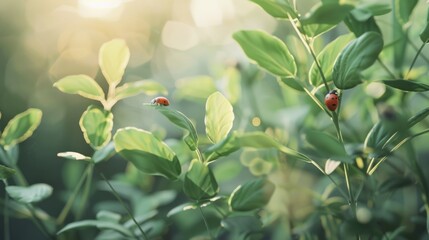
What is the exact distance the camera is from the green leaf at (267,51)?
1.50 ft

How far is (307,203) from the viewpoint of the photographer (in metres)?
0.75

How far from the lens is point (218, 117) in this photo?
1.49 feet

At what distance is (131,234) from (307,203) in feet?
0.97

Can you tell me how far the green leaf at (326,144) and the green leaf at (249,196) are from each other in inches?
4.4

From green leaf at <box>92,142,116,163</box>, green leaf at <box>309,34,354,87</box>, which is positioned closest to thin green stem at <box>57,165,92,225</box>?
green leaf at <box>92,142,116,163</box>

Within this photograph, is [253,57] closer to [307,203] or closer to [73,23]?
[307,203]

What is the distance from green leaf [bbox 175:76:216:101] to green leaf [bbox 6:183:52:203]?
0.81 feet

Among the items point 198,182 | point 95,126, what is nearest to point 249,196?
point 198,182

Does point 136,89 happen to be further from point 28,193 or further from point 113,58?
point 28,193

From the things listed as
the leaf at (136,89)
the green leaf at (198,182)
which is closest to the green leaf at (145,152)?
the green leaf at (198,182)

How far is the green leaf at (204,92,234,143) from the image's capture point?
1.47 feet

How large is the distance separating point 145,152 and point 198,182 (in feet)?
0.19

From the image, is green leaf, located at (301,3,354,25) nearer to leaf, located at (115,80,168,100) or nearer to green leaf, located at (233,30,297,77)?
green leaf, located at (233,30,297,77)

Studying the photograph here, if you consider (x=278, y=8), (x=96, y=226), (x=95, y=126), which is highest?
(x=278, y=8)
